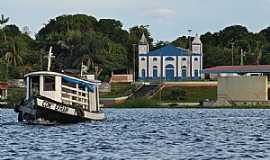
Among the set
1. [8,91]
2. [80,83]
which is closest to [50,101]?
[80,83]

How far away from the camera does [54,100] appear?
77688 millimetres

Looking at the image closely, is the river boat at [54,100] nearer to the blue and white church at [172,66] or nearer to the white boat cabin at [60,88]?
the white boat cabin at [60,88]

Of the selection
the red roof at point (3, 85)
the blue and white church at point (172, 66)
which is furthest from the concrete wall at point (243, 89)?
the blue and white church at point (172, 66)

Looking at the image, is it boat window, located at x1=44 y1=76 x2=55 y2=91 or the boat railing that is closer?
boat window, located at x1=44 y1=76 x2=55 y2=91

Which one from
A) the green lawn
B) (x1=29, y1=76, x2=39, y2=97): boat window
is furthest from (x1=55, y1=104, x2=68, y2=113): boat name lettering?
the green lawn

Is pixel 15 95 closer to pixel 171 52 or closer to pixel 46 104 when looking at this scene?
pixel 171 52

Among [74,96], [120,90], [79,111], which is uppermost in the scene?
[120,90]

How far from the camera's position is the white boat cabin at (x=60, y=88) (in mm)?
78625

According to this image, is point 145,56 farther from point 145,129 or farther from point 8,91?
point 145,129

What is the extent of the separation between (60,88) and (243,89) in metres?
80.0

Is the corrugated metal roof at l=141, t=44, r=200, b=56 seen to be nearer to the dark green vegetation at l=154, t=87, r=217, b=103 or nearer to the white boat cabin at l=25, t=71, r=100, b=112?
the dark green vegetation at l=154, t=87, r=217, b=103

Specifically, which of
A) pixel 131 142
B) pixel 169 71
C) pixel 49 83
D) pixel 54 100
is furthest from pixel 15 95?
pixel 131 142

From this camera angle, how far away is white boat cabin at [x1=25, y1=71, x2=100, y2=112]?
78.6 m

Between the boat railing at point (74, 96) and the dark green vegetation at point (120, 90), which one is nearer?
the boat railing at point (74, 96)
